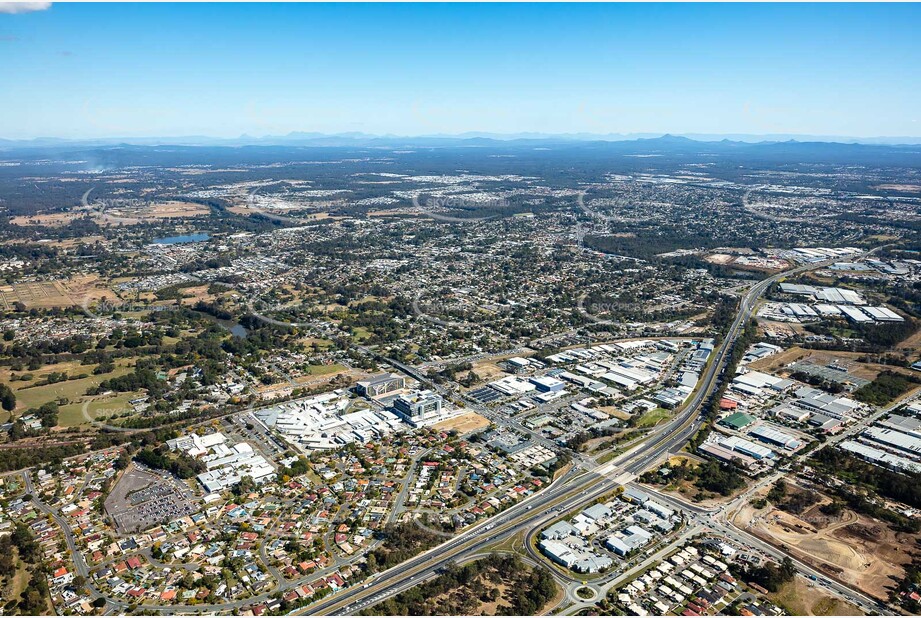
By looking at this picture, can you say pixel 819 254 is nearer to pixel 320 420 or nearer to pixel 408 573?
pixel 320 420

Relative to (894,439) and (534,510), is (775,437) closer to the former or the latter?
(894,439)

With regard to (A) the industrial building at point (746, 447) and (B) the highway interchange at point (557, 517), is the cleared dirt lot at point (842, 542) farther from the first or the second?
(A) the industrial building at point (746, 447)

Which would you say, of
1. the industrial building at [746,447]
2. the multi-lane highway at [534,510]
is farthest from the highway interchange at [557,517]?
the industrial building at [746,447]

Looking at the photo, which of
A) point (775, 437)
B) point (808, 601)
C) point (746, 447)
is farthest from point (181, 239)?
point (808, 601)

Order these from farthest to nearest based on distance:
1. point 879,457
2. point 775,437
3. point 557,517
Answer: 1. point 775,437
2. point 879,457
3. point 557,517

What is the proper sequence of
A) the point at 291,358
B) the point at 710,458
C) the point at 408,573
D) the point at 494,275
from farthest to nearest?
the point at 494,275 < the point at 291,358 < the point at 710,458 < the point at 408,573

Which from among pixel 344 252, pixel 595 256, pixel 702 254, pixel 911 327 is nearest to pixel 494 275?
pixel 595 256
